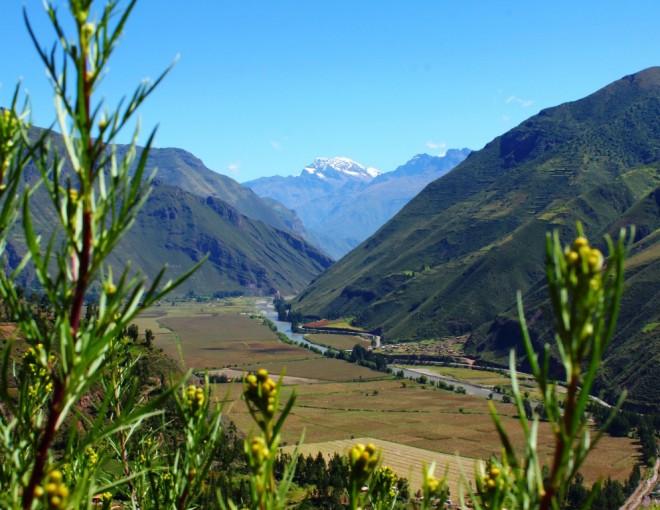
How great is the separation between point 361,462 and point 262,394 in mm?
959

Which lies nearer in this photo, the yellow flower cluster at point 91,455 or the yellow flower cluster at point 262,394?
the yellow flower cluster at point 262,394

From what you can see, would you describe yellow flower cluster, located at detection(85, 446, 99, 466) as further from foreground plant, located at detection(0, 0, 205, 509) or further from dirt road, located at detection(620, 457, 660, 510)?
dirt road, located at detection(620, 457, 660, 510)

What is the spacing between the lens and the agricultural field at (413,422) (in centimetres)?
10038

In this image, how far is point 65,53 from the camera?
4680mm

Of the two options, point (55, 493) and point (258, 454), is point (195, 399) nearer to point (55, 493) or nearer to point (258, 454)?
point (258, 454)

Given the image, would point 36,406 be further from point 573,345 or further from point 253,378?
point 573,345

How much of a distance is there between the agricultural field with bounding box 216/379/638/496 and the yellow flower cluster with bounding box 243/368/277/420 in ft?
278

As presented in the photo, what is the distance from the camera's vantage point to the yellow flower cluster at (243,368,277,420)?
15.5ft

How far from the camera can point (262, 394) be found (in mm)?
4758

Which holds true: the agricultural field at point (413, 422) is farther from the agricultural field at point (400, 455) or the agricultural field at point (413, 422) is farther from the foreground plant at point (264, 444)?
Result: the foreground plant at point (264, 444)

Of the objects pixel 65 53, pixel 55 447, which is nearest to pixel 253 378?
pixel 65 53

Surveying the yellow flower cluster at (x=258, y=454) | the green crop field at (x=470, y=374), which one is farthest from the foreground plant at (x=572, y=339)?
the green crop field at (x=470, y=374)

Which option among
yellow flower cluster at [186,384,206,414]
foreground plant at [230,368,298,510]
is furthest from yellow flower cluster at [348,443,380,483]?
yellow flower cluster at [186,384,206,414]

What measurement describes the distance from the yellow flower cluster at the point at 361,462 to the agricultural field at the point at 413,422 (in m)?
84.4
